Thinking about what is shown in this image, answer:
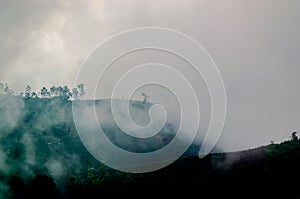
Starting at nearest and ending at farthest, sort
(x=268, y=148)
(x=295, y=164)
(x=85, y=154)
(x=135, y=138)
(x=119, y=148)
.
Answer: (x=295, y=164) < (x=268, y=148) < (x=85, y=154) < (x=119, y=148) < (x=135, y=138)

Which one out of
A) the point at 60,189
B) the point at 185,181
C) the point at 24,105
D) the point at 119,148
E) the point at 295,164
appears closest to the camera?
the point at 295,164

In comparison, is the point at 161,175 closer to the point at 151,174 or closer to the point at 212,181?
the point at 151,174

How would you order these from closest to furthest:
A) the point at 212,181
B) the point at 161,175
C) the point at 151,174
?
the point at 212,181
the point at 161,175
the point at 151,174

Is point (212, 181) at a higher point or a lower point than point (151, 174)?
lower

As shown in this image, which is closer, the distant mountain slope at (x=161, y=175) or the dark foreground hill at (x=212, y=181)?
the dark foreground hill at (x=212, y=181)

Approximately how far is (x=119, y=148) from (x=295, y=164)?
109 metres

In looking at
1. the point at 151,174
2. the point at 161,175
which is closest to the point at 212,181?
the point at 161,175

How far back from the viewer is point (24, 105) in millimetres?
192875

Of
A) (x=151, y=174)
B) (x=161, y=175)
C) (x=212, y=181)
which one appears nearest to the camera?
(x=212, y=181)

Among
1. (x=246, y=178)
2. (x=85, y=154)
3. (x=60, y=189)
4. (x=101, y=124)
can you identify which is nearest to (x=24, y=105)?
(x=101, y=124)

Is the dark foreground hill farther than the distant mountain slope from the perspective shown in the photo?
No

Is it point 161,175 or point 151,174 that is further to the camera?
point 151,174

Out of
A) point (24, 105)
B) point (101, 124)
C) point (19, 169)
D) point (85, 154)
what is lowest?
point (19, 169)

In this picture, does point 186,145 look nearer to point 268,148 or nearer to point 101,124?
point 101,124
